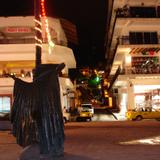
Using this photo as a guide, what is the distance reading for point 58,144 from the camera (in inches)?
494

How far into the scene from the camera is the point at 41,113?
12.3m

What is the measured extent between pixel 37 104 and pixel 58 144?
4.08 ft

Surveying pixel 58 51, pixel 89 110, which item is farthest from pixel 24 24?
pixel 89 110

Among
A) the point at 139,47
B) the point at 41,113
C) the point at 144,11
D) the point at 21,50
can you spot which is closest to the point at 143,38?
the point at 139,47

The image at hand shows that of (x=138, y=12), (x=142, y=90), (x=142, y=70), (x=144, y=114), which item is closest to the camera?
(x=144, y=114)

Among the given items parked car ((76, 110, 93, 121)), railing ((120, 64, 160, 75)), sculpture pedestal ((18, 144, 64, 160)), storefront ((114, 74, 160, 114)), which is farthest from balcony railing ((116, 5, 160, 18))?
sculpture pedestal ((18, 144, 64, 160))

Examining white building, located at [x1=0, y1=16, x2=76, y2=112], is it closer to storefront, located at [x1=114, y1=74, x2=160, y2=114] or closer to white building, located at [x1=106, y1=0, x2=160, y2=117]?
white building, located at [x1=106, y1=0, x2=160, y2=117]

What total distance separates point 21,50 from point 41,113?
34.4 metres

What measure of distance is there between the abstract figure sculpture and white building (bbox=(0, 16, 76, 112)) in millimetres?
32104

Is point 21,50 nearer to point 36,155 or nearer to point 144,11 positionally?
point 144,11

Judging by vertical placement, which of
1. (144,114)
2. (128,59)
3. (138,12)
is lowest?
(144,114)

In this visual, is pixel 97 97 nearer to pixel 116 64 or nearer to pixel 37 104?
pixel 116 64

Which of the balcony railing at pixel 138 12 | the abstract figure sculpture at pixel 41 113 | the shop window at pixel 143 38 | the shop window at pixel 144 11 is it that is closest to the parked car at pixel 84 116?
the shop window at pixel 143 38

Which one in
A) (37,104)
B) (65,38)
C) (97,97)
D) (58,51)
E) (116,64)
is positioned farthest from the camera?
(97,97)
